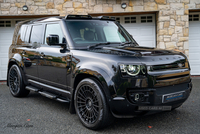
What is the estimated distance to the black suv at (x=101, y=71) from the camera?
3068 mm

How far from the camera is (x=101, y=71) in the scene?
10.6ft

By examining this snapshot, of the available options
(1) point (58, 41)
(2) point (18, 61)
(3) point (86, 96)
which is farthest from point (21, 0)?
(3) point (86, 96)

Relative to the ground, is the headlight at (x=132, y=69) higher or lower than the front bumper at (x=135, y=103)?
higher

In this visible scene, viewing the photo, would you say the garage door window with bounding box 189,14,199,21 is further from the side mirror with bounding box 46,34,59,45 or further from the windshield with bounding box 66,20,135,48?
the side mirror with bounding box 46,34,59,45

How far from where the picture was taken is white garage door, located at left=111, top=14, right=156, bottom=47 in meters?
10.2

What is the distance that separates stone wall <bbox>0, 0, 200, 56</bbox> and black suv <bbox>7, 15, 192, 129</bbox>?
4879 mm

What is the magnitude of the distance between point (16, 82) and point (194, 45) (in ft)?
26.7

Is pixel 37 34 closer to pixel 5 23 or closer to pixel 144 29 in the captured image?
pixel 5 23

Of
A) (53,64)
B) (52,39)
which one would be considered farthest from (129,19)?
(52,39)

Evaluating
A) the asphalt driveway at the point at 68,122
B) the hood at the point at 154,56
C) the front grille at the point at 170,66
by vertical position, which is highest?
the hood at the point at 154,56

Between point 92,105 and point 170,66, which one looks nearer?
point 170,66

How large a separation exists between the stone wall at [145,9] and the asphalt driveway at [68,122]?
520cm

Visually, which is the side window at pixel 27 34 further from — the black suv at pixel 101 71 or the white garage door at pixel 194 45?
the white garage door at pixel 194 45

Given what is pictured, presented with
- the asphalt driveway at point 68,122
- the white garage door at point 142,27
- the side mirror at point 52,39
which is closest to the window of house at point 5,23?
the white garage door at point 142,27
